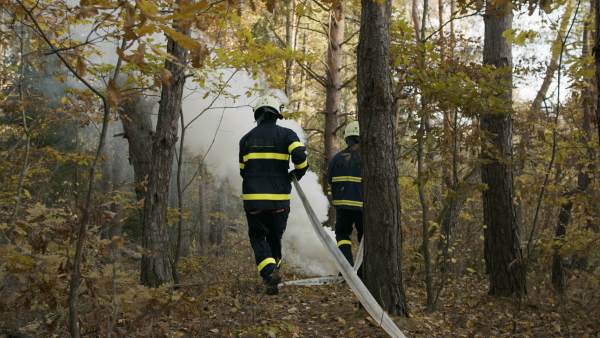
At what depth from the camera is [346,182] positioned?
6.71 metres

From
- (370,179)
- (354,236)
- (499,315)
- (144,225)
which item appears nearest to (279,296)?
(144,225)

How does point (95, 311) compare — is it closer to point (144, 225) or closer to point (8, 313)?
point (8, 313)

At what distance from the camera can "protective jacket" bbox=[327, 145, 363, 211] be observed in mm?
6586

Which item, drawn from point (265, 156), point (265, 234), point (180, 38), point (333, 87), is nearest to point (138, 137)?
point (265, 156)

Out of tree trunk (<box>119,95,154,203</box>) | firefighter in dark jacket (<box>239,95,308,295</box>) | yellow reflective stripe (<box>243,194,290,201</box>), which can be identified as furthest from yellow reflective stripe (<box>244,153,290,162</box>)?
tree trunk (<box>119,95,154,203</box>)

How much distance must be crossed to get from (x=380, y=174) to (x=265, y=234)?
7.16 feet

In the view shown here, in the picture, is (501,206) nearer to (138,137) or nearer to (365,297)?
(365,297)

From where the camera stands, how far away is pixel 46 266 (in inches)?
113

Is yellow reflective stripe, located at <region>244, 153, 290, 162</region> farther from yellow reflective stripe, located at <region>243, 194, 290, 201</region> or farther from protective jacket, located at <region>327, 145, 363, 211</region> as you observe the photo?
protective jacket, located at <region>327, 145, 363, 211</region>

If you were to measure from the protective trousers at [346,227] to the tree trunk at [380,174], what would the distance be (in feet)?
7.97

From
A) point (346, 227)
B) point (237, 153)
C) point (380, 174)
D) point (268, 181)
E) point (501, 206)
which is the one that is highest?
point (237, 153)

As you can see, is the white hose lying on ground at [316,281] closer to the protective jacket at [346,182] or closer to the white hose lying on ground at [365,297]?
the protective jacket at [346,182]

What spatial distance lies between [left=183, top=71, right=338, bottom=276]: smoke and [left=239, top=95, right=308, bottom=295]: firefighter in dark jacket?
197 cm

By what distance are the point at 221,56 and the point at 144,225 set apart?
2.51 m
